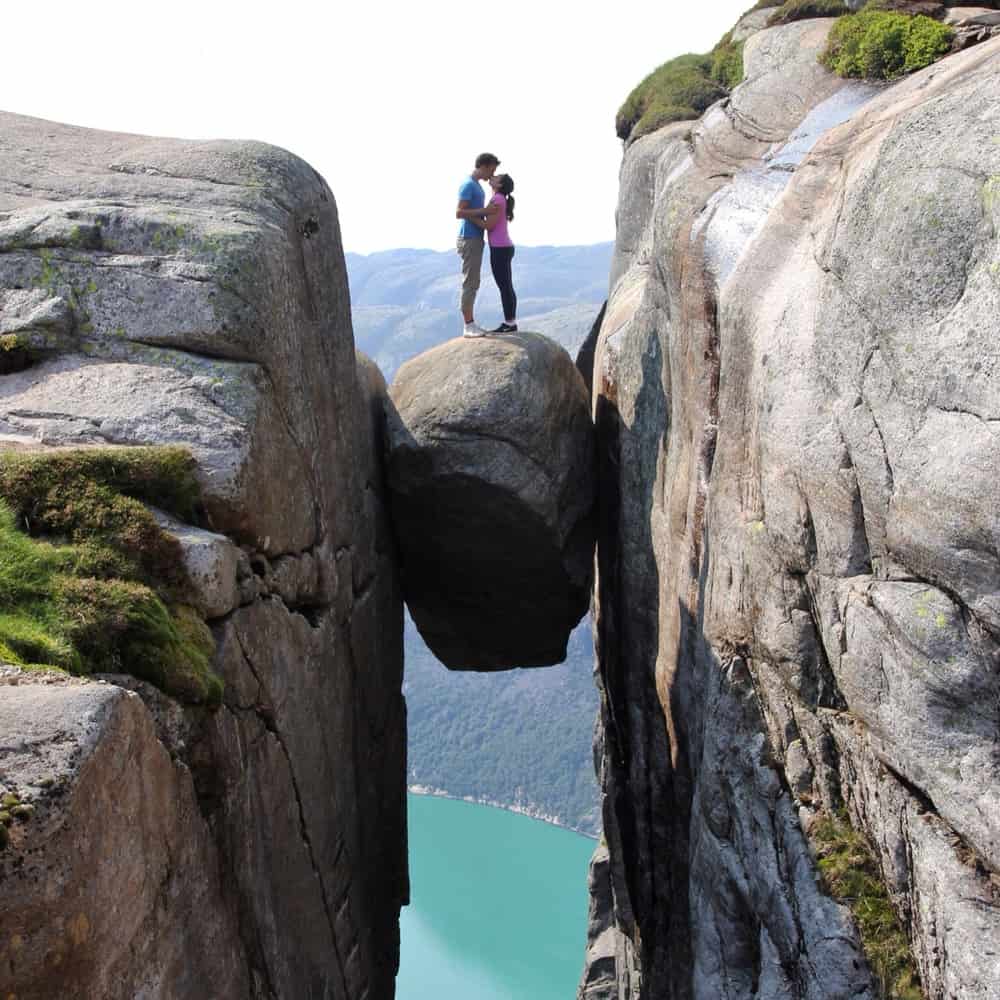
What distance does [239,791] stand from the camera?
9.08m

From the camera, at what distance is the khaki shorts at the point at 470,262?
52.2 feet

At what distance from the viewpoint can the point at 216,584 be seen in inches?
354

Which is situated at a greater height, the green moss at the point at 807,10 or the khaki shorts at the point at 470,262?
the green moss at the point at 807,10

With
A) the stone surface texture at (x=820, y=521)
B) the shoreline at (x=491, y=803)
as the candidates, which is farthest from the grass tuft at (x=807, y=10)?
the shoreline at (x=491, y=803)

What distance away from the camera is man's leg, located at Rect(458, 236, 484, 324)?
627 inches

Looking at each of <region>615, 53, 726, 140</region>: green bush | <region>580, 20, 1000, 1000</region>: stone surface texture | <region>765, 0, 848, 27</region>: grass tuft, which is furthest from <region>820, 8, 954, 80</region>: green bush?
<region>615, 53, 726, 140</region>: green bush

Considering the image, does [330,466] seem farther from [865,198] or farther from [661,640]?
[865,198]

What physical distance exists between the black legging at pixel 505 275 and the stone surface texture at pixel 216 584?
2.54 metres

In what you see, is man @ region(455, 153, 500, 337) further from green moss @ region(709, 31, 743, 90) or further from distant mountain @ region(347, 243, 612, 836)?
distant mountain @ region(347, 243, 612, 836)

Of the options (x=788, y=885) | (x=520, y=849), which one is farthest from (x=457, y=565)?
(x=520, y=849)

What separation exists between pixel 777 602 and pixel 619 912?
32.2ft

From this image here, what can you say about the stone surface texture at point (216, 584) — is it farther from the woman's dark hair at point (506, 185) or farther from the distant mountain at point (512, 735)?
the distant mountain at point (512, 735)

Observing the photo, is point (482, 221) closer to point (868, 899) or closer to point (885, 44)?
point (885, 44)

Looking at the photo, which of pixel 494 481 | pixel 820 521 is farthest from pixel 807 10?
pixel 820 521
